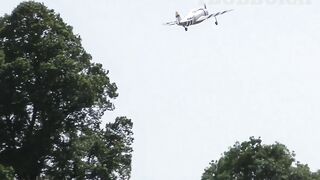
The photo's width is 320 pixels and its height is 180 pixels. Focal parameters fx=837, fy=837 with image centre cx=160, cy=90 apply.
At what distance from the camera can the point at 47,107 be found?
7219 centimetres

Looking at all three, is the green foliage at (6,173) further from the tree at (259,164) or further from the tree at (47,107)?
the tree at (259,164)

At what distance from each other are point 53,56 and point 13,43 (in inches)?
152

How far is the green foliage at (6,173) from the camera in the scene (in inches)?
2562

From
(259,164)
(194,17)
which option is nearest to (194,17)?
(194,17)

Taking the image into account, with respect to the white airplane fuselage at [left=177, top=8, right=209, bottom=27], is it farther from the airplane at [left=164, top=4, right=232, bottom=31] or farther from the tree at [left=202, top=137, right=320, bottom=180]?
the tree at [left=202, top=137, right=320, bottom=180]

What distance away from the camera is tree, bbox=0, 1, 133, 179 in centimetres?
7144

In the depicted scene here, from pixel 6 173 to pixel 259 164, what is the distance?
3310 cm

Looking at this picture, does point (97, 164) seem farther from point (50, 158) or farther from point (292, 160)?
point (292, 160)

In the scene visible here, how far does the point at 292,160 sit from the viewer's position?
3595 inches

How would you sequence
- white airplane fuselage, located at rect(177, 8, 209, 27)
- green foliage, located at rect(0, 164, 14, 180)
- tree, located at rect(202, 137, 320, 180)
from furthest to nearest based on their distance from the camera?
1. tree, located at rect(202, 137, 320, 180)
2. white airplane fuselage, located at rect(177, 8, 209, 27)
3. green foliage, located at rect(0, 164, 14, 180)

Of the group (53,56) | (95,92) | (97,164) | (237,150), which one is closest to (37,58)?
(53,56)

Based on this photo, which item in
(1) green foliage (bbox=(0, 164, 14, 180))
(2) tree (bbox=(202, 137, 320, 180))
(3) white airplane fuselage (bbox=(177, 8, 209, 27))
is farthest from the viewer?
(2) tree (bbox=(202, 137, 320, 180))

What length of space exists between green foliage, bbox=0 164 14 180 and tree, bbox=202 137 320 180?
29797mm

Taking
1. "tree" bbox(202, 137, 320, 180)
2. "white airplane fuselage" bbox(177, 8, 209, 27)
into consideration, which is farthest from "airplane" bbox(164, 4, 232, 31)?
"tree" bbox(202, 137, 320, 180)
